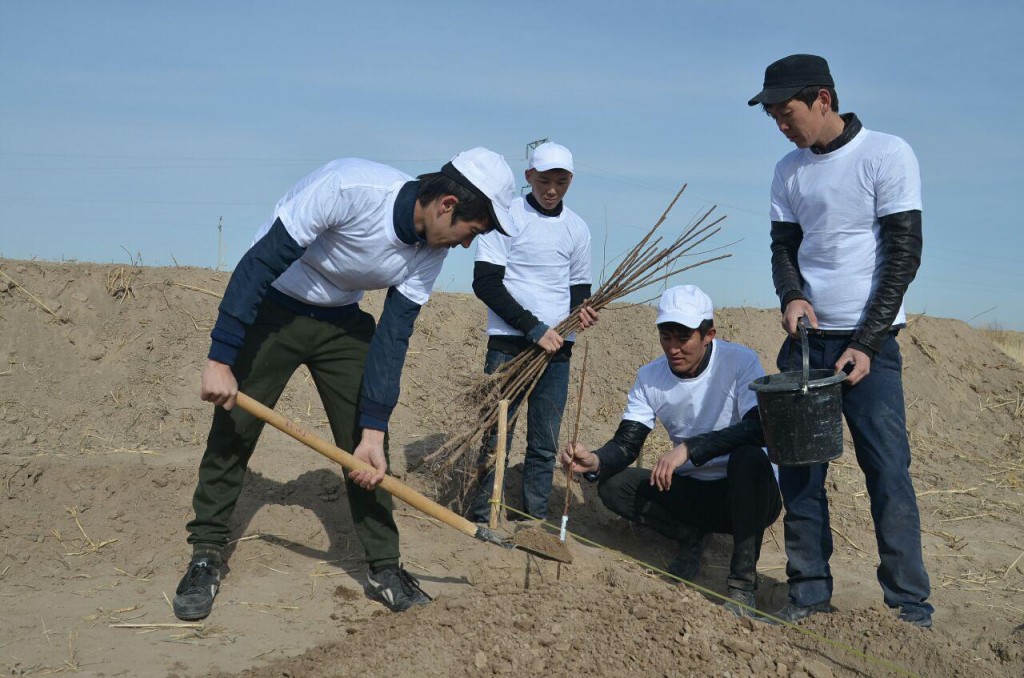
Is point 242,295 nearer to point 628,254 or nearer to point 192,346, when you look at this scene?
point 628,254

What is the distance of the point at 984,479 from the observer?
24.8ft

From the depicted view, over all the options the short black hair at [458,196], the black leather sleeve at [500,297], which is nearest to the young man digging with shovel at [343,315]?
the short black hair at [458,196]

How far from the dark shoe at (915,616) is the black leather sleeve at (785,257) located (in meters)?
1.25

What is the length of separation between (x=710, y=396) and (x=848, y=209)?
1.18 m

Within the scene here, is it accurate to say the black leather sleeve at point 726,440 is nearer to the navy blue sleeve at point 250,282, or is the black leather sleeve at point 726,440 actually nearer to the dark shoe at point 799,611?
the dark shoe at point 799,611

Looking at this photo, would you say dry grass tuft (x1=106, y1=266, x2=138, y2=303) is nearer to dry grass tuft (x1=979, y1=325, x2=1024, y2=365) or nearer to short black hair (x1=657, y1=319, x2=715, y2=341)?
short black hair (x1=657, y1=319, x2=715, y2=341)

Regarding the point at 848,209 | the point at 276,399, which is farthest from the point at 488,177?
the point at 848,209

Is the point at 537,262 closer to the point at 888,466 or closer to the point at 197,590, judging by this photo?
the point at 888,466

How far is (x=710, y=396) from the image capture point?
438 cm

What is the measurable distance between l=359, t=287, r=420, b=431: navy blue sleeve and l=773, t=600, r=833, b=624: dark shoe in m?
1.77

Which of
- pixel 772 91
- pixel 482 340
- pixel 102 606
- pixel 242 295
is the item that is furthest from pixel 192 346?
pixel 772 91

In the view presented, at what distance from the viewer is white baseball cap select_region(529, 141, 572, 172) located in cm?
464

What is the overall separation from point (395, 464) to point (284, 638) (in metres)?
2.24

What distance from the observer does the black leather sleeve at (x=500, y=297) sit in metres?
4.61
